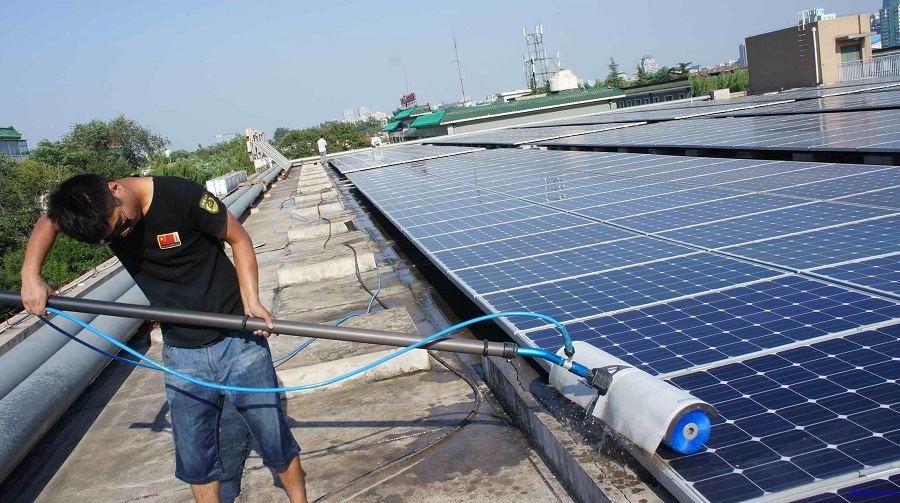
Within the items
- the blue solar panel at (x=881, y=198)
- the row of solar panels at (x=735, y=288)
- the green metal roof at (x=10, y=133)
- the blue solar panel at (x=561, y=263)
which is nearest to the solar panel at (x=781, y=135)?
the row of solar panels at (x=735, y=288)

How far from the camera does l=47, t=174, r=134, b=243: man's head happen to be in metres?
3.61

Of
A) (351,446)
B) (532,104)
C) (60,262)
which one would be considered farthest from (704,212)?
(532,104)

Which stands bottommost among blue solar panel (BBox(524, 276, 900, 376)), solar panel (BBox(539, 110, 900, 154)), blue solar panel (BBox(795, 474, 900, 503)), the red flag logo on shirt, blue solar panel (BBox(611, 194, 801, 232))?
blue solar panel (BBox(795, 474, 900, 503))

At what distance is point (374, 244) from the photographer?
13.2 m

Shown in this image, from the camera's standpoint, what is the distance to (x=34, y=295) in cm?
393

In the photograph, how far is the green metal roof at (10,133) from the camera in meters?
94.6

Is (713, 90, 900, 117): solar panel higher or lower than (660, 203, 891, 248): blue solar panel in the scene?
higher

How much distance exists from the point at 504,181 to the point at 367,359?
811 cm

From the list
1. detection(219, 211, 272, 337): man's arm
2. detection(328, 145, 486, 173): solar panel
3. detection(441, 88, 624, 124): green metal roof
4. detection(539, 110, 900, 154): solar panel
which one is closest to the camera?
detection(219, 211, 272, 337): man's arm

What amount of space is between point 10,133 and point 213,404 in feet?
357

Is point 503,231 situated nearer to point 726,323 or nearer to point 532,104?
point 726,323

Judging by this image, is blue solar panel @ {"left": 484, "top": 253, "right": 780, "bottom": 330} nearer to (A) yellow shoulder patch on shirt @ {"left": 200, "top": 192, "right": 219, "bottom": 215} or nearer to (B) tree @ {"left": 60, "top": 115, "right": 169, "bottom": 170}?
(A) yellow shoulder patch on shirt @ {"left": 200, "top": 192, "right": 219, "bottom": 215}

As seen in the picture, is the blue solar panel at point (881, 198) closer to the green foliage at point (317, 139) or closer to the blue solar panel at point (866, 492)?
the blue solar panel at point (866, 492)

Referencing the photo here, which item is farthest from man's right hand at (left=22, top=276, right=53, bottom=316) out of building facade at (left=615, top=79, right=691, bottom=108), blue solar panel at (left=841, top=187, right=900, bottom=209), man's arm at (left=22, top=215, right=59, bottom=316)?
building facade at (left=615, top=79, right=691, bottom=108)
